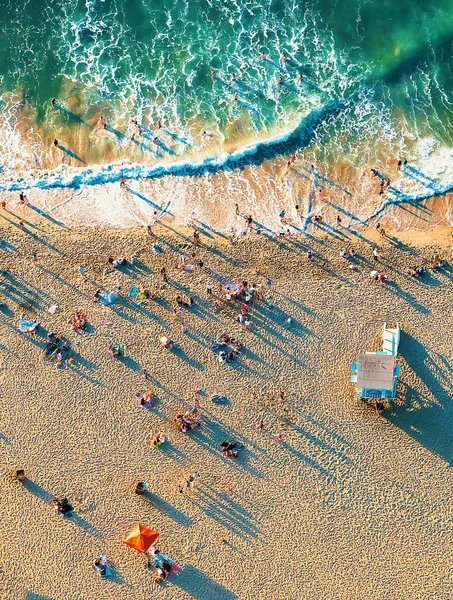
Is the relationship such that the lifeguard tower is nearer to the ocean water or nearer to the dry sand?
the dry sand

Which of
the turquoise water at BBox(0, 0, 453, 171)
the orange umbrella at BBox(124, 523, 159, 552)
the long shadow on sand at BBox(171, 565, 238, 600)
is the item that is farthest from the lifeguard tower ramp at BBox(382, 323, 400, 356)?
the orange umbrella at BBox(124, 523, 159, 552)

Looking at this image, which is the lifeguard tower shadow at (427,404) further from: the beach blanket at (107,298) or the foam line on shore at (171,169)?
the beach blanket at (107,298)

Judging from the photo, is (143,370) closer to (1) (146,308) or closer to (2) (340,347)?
(1) (146,308)

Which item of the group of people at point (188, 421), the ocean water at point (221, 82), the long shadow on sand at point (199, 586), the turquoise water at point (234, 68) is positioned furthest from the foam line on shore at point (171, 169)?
the long shadow on sand at point (199, 586)

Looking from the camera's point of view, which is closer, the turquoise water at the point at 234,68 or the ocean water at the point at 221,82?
the ocean water at the point at 221,82

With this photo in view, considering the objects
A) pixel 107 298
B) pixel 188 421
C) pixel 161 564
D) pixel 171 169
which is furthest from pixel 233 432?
pixel 171 169

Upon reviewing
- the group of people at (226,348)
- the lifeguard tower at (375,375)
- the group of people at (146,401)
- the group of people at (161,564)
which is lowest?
the group of people at (161,564)
